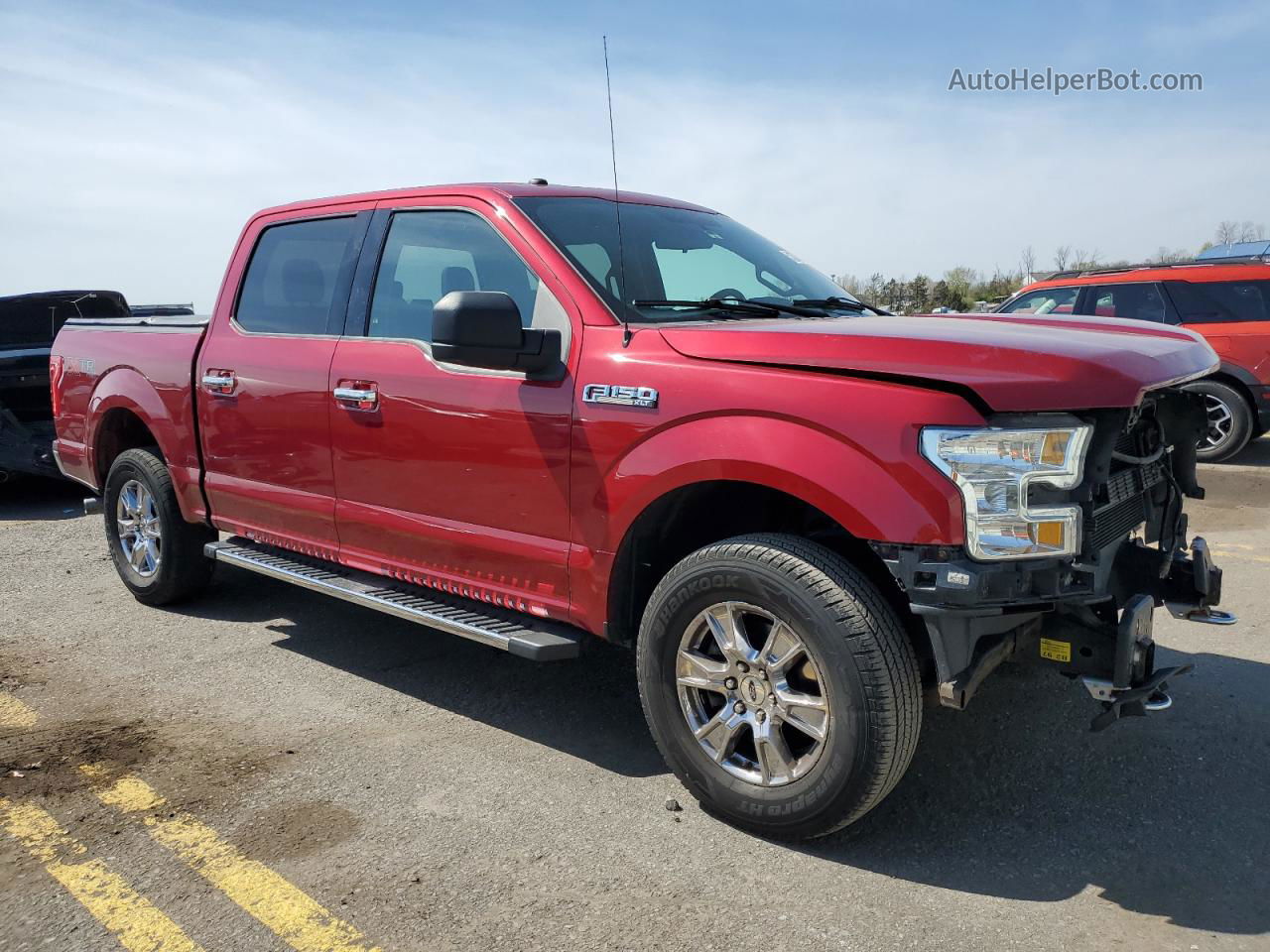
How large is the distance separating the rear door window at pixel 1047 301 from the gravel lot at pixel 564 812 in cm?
629

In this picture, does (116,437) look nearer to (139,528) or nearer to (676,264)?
(139,528)

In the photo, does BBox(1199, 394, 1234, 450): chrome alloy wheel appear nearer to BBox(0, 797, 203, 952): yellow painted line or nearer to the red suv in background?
the red suv in background

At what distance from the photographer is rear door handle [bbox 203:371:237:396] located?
4.77 metres

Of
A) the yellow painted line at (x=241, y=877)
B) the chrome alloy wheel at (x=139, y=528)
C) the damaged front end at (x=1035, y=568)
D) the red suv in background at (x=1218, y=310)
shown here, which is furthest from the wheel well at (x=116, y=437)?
the red suv in background at (x=1218, y=310)

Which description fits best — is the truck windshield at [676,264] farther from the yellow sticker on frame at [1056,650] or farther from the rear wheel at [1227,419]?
the rear wheel at [1227,419]

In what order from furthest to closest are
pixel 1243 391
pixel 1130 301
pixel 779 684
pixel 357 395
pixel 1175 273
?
pixel 1130 301 → pixel 1175 273 → pixel 1243 391 → pixel 357 395 → pixel 779 684

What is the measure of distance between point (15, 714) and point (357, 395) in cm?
188

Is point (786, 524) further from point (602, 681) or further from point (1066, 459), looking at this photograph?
point (602, 681)

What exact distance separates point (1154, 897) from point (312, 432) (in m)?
3.43

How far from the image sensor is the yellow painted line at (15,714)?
13.3ft

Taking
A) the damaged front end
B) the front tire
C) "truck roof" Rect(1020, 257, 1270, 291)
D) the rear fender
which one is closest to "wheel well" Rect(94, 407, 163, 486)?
the rear fender

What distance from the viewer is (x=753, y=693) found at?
3.10m

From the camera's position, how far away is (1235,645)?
468 centimetres

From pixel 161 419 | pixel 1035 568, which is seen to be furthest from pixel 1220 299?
pixel 161 419
